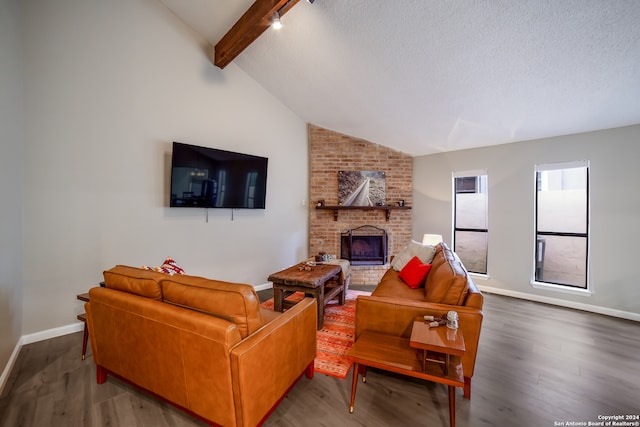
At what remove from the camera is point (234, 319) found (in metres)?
1.43

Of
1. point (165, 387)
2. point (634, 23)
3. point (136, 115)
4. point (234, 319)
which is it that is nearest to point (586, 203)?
point (634, 23)

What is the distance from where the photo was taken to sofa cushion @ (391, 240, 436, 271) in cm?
334

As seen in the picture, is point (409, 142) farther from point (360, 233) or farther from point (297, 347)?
point (297, 347)

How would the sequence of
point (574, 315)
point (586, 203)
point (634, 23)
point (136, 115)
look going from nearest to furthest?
1. point (634, 23)
2. point (136, 115)
3. point (574, 315)
4. point (586, 203)

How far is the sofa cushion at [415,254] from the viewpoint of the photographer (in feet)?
10.9

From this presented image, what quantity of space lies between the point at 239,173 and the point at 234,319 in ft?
9.15

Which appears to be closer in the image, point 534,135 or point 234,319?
point 234,319

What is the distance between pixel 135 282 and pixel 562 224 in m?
5.24

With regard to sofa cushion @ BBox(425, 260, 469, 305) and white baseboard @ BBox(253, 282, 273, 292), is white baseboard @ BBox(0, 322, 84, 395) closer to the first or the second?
white baseboard @ BBox(253, 282, 273, 292)

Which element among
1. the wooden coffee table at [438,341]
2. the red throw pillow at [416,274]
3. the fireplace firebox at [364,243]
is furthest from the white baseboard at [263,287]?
the wooden coffee table at [438,341]

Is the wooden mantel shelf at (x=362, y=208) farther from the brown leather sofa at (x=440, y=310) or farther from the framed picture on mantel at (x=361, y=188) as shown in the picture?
the brown leather sofa at (x=440, y=310)

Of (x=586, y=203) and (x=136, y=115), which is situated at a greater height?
(x=136, y=115)

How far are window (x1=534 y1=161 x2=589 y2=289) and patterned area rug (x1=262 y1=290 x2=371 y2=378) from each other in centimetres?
306

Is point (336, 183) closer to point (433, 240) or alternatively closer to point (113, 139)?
point (433, 240)
